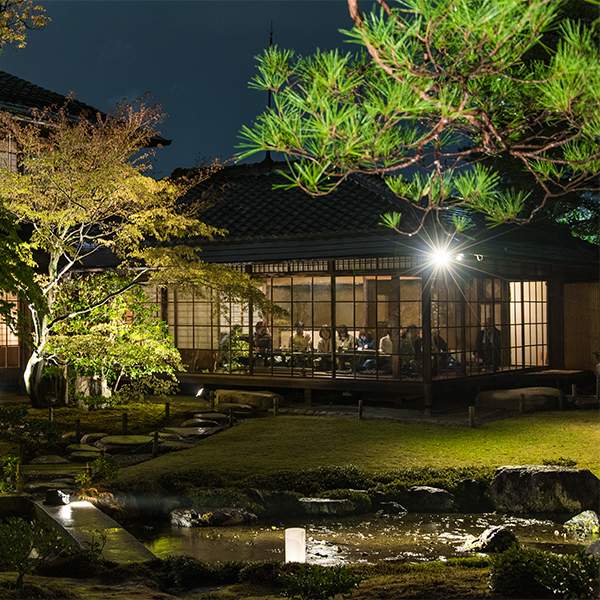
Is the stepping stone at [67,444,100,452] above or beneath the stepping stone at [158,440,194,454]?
above

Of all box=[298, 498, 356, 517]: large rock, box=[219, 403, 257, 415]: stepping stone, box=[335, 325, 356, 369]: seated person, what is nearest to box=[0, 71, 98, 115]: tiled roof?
box=[219, 403, 257, 415]: stepping stone

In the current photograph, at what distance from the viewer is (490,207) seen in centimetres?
543

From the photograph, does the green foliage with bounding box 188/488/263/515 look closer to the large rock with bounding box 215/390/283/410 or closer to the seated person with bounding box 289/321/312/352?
the large rock with bounding box 215/390/283/410

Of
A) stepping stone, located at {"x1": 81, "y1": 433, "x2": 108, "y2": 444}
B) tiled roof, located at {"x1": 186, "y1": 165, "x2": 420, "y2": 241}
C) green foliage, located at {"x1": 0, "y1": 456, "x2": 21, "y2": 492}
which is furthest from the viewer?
tiled roof, located at {"x1": 186, "y1": 165, "x2": 420, "y2": 241}

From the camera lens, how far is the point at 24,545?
486 centimetres

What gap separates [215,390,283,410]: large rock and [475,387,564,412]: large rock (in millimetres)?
4664

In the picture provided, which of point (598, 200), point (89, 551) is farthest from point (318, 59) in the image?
point (598, 200)

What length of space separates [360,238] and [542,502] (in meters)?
6.98

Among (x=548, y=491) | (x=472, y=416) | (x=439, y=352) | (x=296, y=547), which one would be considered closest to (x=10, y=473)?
(x=296, y=547)

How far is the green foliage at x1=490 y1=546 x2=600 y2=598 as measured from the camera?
4.71m

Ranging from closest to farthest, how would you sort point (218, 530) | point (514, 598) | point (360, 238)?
1. point (514, 598)
2. point (218, 530)
3. point (360, 238)

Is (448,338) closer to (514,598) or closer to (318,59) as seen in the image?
(514,598)

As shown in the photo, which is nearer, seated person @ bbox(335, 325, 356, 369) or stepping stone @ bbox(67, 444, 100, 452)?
stepping stone @ bbox(67, 444, 100, 452)

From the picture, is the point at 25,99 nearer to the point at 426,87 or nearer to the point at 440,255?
the point at 440,255
